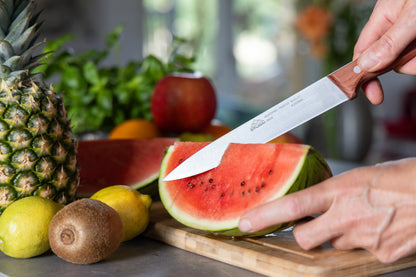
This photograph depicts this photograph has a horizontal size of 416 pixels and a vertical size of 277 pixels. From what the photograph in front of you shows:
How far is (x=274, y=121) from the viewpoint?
1265 millimetres

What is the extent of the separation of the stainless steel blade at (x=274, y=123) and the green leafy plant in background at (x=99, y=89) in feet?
3.37

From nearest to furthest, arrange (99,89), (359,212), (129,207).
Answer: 1. (359,212)
2. (129,207)
3. (99,89)

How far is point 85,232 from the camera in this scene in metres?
1.02

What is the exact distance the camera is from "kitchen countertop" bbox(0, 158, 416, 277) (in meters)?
1.06

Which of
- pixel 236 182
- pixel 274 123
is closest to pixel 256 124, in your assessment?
pixel 274 123

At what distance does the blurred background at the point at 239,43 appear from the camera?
21.4 feet

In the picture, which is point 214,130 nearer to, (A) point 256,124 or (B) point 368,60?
(A) point 256,124

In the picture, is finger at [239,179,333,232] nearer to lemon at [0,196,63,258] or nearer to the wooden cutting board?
the wooden cutting board

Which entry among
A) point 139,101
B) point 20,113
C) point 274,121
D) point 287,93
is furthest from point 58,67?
point 287,93

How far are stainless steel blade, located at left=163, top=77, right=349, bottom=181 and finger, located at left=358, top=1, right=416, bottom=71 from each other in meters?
0.10

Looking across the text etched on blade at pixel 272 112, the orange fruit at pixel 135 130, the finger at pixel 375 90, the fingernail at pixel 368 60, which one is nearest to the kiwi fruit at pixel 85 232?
the text etched on blade at pixel 272 112

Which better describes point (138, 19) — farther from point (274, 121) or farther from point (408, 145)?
point (274, 121)

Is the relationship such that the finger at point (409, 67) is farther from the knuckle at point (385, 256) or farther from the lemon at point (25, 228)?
the lemon at point (25, 228)

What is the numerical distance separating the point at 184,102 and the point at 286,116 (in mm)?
774
